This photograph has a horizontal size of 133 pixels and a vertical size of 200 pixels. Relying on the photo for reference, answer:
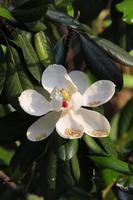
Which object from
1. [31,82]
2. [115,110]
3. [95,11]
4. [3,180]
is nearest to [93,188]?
[3,180]

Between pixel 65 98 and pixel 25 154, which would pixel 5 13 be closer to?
pixel 65 98

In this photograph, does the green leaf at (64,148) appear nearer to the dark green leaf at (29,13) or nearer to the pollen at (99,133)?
the pollen at (99,133)

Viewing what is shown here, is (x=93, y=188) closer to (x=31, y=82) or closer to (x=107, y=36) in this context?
(x=31, y=82)

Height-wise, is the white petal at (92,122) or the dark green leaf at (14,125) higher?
the white petal at (92,122)

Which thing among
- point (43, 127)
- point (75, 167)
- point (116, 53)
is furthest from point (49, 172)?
point (116, 53)

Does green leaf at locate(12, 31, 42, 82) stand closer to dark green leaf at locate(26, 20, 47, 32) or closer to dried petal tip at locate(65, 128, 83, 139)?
dark green leaf at locate(26, 20, 47, 32)

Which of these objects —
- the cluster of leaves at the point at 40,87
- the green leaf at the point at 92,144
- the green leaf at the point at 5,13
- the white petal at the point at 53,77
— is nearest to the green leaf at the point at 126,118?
the cluster of leaves at the point at 40,87

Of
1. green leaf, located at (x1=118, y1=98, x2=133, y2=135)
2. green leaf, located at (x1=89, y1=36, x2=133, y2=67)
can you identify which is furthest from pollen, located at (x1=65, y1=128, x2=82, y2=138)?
green leaf, located at (x1=118, y1=98, x2=133, y2=135)

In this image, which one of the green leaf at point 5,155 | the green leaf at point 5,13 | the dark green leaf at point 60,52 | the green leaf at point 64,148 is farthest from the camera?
the green leaf at point 5,155
